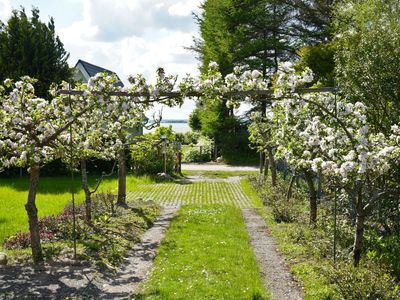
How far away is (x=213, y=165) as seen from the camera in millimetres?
32219

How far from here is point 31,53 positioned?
74.3 feet

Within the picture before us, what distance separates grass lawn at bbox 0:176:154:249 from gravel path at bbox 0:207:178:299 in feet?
8.29

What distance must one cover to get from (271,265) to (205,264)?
4.00 feet

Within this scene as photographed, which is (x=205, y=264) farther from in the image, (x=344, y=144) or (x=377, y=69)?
(x=377, y=69)

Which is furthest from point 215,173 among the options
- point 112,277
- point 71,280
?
point 71,280

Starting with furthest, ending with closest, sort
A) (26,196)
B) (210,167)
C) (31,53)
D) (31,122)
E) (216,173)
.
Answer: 1. (210,167)
2. (216,173)
3. (31,53)
4. (26,196)
5. (31,122)

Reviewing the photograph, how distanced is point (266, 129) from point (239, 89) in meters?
9.84

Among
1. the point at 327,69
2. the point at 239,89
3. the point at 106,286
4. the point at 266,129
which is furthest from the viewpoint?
the point at 327,69

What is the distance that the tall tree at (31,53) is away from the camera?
22.3m

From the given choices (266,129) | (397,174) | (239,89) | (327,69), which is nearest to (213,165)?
(327,69)

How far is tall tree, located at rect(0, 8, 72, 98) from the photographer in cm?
2230

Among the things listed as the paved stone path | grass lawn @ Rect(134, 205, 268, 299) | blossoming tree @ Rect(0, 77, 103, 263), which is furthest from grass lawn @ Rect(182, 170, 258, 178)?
blossoming tree @ Rect(0, 77, 103, 263)

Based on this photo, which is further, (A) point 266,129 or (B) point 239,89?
(A) point 266,129

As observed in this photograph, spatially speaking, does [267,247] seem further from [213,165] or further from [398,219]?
[213,165]
